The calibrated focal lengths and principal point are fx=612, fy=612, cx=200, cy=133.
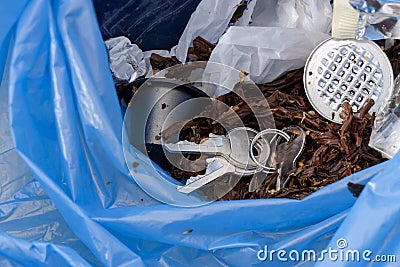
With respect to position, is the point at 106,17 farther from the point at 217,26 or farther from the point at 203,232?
the point at 203,232

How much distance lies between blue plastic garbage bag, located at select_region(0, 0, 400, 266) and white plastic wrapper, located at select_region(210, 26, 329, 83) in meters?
0.22

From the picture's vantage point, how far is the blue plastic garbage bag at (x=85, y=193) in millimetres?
834

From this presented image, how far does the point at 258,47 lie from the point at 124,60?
0.74 feet

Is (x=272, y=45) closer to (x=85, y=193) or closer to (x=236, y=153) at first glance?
(x=236, y=153)

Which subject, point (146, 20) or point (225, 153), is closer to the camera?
point (225, 153)

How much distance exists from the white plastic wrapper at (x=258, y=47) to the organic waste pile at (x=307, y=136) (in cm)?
3

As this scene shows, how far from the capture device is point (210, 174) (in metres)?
0.92

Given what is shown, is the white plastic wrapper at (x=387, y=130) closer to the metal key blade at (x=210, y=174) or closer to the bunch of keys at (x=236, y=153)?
the bunch of keys at (x=236, y=153)

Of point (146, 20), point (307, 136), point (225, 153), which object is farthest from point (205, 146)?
point (146, 20)

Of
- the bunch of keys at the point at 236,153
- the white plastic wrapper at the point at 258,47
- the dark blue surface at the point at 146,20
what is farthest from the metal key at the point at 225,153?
the dark blue surface at the point at 146,20

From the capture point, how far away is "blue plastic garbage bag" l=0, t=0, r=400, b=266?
0.83 meters

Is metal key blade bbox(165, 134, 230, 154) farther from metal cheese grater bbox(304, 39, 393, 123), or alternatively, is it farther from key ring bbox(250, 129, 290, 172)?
metal cheese grater bbox(304, 39, 393, 123)

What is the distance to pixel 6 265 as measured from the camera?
83 cm

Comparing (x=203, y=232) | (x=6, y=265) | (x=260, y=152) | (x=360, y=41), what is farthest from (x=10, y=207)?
(x=360, y=41)
